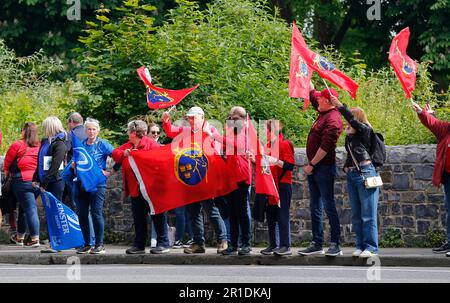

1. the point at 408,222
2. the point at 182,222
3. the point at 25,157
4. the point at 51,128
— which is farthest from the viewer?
the point at 25,157

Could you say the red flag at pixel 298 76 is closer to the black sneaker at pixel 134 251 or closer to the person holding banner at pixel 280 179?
the person holding banner at pixel 280 179

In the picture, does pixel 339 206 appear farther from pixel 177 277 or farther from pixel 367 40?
pixel 367 40

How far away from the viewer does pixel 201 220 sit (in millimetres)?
15586

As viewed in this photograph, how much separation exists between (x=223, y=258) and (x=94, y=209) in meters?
2.05

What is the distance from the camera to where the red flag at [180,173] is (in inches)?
598

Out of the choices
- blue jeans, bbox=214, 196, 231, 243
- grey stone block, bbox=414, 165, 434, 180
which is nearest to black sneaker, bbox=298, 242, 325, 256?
blue jeans, bbox=214, 196, 231, 243

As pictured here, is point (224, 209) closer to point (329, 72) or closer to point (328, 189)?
point (328, 189)

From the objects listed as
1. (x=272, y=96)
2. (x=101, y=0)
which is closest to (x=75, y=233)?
(x=272, y=96)

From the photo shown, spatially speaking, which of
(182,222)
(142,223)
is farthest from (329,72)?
(182,222)

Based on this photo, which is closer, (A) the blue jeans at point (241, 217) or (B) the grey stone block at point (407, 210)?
(A) the blue jeans at point (241, 217)

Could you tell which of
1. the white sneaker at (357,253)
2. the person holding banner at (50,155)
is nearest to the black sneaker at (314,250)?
the white sneaker at (357,253)

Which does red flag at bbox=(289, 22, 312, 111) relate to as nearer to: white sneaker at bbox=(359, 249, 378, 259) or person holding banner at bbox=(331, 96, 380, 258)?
person holding banner at bbox=(331, 96, 380, 258)

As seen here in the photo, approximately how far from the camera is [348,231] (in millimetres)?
16328

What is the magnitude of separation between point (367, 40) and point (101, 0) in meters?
7.56
